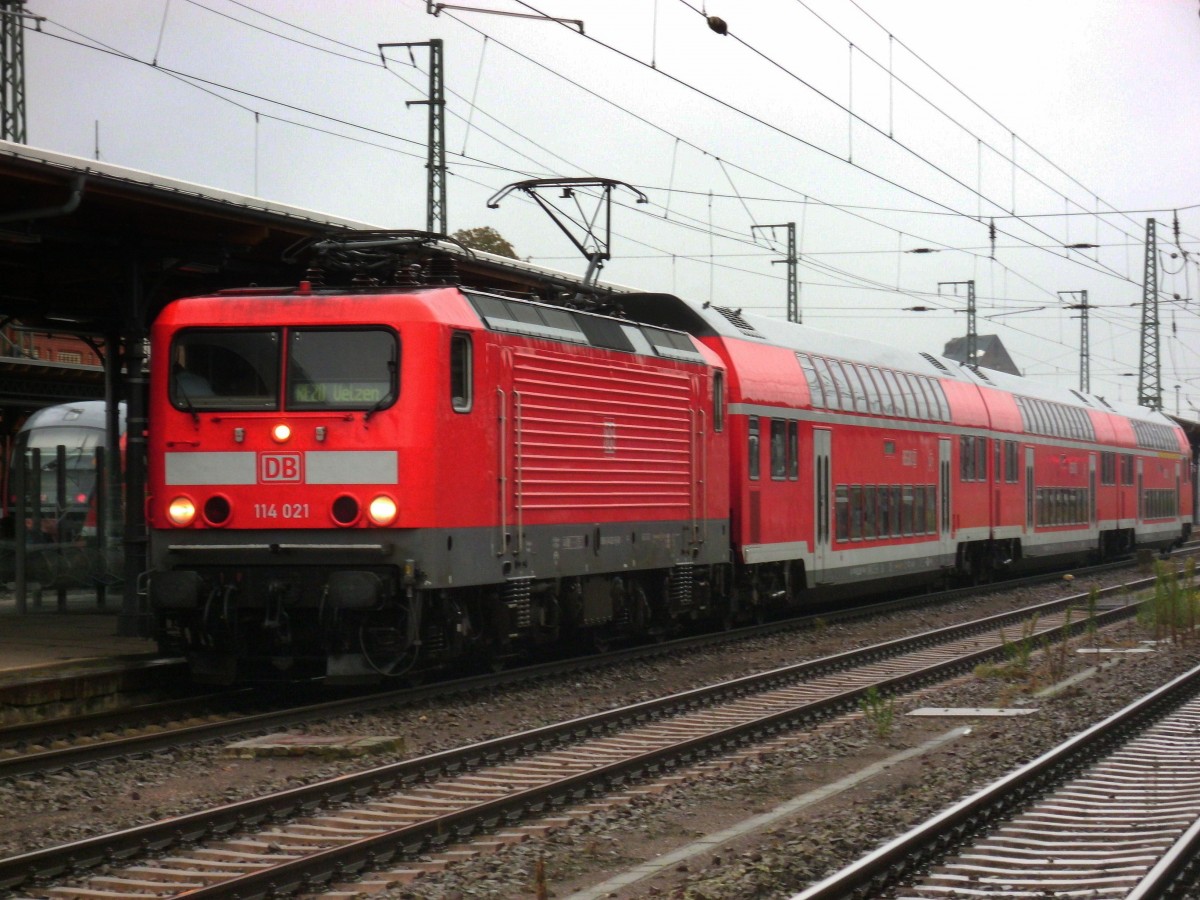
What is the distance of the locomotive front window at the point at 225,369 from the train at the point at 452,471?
2cm

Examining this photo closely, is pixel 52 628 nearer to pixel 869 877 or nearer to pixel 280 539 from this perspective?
pixel 280 539

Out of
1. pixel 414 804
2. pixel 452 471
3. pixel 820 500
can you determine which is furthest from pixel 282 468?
pixel 820 500

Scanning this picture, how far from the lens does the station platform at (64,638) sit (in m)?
12.7

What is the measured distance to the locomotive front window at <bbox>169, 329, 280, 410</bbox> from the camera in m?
12.2

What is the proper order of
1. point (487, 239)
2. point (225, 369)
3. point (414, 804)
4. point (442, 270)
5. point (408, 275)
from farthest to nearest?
point (487, 239), point (442, 270), point (408, 275), point (225, 369), point (414, 804)

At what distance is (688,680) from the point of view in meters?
14.3

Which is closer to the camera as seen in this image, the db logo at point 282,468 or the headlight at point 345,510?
the headlight at point 345,510

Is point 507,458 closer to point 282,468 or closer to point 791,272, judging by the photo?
point 282,468

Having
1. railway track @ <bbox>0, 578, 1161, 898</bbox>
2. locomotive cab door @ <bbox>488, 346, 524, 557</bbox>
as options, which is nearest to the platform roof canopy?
locomotive cab door @ <bbox>488, 346, 524, 557</bbox>

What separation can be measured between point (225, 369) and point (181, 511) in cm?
116

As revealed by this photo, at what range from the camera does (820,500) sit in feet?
65.7

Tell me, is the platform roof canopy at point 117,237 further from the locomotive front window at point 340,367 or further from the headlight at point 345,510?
the headlight at point 345,510

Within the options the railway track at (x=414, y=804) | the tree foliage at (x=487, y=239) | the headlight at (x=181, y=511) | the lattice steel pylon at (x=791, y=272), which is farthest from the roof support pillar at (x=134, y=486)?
the tree foliage at (x=487, y=239)

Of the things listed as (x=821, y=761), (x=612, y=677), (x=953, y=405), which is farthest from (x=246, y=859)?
(x=953, y=405)
